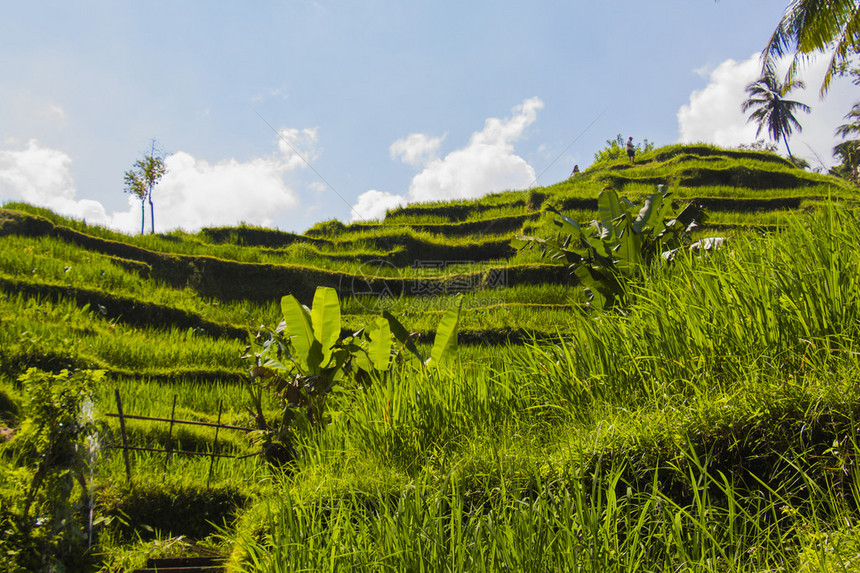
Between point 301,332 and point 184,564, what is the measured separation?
1497 millimetres

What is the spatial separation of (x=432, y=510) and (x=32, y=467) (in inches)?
80.9

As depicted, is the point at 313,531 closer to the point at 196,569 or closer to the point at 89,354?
the point at 196,569

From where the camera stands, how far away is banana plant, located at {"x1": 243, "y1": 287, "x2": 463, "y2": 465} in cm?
316

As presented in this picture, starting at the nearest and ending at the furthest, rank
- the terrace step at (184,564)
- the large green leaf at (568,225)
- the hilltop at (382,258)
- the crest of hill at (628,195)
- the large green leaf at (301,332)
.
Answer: the terrace step at (184,564)
the large green leaf at (301,332)
the large green leaf at (568,225)
the hilltop at (382,258)
the crest of hill at (628,195)

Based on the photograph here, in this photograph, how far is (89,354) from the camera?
17.1 feet

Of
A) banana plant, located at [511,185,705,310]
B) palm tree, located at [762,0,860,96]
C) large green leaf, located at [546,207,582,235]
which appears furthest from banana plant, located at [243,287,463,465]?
palm tree, located at [762,0,860,96]

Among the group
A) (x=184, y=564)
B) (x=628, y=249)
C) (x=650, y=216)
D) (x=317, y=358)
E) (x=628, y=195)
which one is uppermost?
(x=628, y=195)

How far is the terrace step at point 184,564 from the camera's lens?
6.80 ft

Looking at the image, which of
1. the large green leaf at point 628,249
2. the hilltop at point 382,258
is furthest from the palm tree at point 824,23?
the large green leaf at point 628,249

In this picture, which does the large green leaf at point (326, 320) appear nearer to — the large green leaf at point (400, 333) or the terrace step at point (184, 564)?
the large green leaf at point (400, 333)

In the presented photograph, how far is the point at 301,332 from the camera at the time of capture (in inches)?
131

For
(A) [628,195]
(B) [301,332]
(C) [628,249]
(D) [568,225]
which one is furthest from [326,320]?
(A) [628,195]

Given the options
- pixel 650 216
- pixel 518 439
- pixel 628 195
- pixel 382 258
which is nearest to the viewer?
pixel 518 439

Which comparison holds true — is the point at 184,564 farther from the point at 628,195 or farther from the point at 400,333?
the point at 628,195
